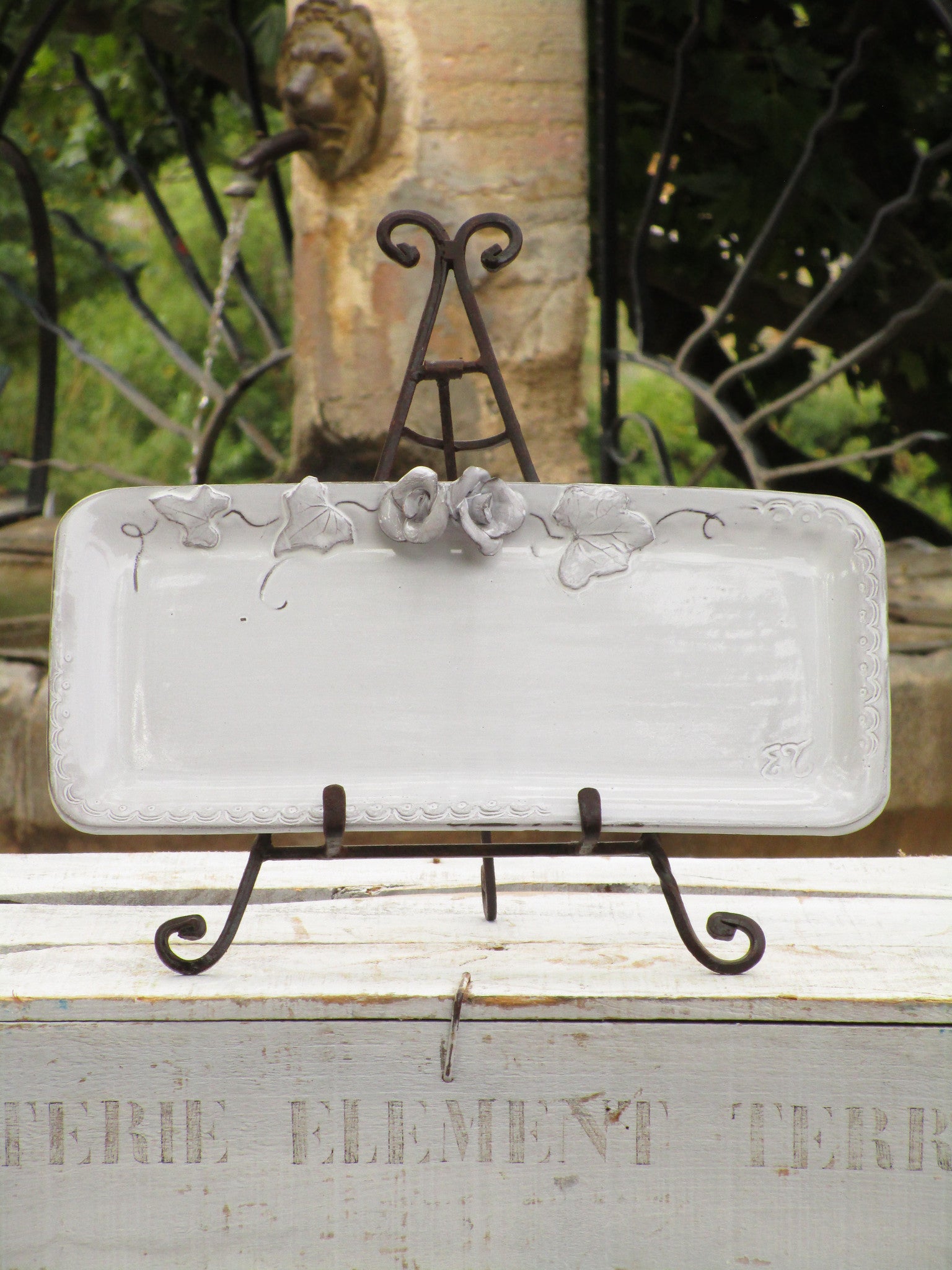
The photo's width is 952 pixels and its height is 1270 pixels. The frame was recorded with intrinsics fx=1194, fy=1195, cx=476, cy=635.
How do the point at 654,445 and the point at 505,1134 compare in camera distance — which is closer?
the point at 505,1134

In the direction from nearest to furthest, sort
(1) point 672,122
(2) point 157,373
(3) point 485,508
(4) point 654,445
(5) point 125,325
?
1. (3) point 485,508
2. (1) point 672,122
3. (4) point 654,445
4. (2) point 157,373
5. (5) point 125,325

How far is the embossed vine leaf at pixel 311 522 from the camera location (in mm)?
939

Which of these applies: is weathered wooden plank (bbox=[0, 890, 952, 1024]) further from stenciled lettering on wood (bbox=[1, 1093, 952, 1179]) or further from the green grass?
the green grass

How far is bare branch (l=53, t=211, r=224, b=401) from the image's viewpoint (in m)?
2.15

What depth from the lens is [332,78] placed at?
1695 mm

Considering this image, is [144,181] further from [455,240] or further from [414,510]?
[414,510]

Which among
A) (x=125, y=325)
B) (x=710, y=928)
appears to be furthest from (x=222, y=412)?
(x=125, y=325)

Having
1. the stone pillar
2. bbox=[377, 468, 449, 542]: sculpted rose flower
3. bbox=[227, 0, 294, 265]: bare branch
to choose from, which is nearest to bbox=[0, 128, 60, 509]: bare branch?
bbox=[227, 0, 294, 265]: bare branch

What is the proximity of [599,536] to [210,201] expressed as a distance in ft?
6.39

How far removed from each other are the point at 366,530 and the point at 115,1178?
19.9 inches

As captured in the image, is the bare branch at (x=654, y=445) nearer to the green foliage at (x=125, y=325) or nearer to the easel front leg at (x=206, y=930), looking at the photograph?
the easel front leg at (x=206, y=930)

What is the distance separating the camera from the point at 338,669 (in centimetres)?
94

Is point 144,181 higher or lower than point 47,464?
higher

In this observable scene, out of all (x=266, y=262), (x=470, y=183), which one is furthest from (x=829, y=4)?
(x=266, y=262)
